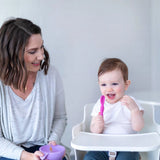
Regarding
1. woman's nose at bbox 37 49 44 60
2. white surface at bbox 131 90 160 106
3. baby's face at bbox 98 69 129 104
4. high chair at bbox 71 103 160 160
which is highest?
woman's nose at bbox 37 49 44 60

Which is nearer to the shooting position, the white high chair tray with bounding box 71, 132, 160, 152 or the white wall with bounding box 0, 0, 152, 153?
the white high chair tray with bounding box 71, 132, 160, 152

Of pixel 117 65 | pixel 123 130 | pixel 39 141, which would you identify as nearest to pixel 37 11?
pixel 117 65

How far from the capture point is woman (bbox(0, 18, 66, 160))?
4.40ft

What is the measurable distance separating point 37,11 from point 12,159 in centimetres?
96

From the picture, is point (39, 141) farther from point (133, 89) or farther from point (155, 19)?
point (155, 19)

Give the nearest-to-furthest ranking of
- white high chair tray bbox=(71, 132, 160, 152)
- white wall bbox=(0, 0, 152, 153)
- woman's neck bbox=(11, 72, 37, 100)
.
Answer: white high chair tray bbox=(71, 132, 160, 152) < woman's neck bbox=(11, 72, 37, 100) < white wall bbox=(0, 0, 152, 153)

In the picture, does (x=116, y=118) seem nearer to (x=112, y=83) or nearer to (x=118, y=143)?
(x=112, y=83)

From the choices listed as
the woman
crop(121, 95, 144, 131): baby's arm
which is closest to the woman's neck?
the woman

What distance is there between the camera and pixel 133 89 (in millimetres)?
1953

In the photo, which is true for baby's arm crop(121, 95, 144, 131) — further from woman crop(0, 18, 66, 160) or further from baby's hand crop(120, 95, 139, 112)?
woman crop(0, 18, 66, 160)

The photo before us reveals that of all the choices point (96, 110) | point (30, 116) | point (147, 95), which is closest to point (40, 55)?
point (30, 116)

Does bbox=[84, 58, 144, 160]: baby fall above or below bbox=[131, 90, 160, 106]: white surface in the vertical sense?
above

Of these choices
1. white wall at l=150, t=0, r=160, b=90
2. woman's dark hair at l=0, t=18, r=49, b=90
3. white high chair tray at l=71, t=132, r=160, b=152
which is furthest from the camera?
white wall at l=150, t=0, r=160, b=90

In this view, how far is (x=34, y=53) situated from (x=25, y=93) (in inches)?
9.4
